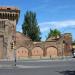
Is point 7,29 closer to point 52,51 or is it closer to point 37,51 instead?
point 37,51

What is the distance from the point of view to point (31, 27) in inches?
4343

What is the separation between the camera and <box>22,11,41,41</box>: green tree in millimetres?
107812

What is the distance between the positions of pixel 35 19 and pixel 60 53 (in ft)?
123

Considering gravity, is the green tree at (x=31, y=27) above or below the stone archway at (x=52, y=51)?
above

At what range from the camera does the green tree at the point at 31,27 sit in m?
108

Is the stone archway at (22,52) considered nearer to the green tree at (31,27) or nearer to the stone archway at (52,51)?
the stone archway at (52,51)

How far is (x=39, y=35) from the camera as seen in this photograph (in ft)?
358

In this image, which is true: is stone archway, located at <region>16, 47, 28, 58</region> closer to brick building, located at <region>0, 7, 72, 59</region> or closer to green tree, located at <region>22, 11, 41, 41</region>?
brick building, located at <region>0, 7, 72, 59</region>
